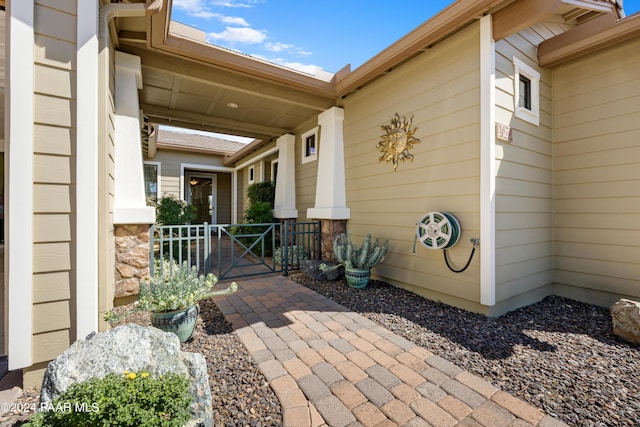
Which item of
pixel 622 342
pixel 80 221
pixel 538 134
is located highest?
pixel 538 134

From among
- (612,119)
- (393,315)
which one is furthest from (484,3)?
(393,315)

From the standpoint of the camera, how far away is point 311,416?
5.05ft

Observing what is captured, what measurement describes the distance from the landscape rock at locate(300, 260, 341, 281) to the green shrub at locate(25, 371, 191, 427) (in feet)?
10.1

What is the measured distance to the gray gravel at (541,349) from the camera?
165cm

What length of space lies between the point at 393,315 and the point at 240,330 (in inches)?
61.8

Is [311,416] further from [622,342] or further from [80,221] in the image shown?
[622,342]

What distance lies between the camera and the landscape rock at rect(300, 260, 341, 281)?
14.0ft

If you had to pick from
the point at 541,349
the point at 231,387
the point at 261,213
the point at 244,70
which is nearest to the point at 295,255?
the point at 261,213

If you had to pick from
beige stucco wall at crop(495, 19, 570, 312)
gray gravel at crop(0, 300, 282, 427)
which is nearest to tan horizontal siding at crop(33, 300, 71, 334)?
gray gravel at crop(0, 300, 282, 427)

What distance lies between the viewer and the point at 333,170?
4.78 meters

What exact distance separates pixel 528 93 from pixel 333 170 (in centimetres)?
281

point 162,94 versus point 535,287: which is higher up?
point 162,94

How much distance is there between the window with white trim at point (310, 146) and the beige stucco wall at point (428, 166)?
3.88 feet

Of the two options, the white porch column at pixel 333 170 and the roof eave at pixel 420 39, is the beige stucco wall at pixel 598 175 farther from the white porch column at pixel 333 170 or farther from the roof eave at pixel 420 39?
the white porch column at pixel 333 170
